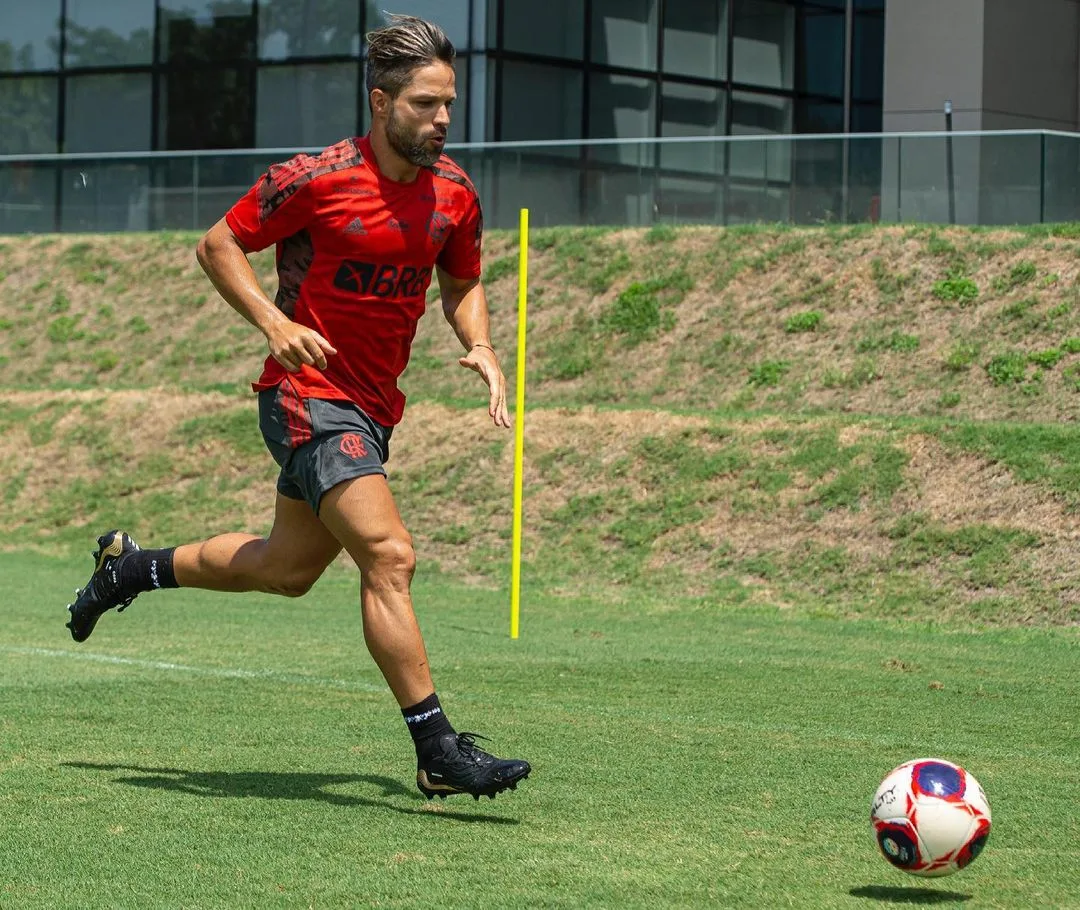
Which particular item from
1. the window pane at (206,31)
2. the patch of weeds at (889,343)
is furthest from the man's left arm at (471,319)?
the window pane at (206,31)

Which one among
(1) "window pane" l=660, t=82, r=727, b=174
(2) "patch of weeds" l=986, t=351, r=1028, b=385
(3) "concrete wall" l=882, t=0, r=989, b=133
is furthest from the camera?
(3) "concrete wall" l=882, t=0, r=989, b=133

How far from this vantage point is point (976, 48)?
1122 inches

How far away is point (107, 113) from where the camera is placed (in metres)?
29.4

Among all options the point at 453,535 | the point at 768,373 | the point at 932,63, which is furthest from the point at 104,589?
the point at 932,63

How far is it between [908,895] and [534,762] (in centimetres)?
216

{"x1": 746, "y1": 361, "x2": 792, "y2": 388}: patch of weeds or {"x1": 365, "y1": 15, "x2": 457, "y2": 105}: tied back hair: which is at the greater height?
{"x1": 365, "y1": 15, "x2": 457, "y2": 105}: tied back hair

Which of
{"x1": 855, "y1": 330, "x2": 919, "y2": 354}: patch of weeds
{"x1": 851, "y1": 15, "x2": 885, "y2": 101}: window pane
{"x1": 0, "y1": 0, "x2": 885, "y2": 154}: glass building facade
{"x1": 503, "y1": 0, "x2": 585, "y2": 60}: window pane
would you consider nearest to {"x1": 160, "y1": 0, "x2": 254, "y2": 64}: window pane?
{"x1": 0, "y1": 0, "x2": 885, "y2": 154}: glass building facade

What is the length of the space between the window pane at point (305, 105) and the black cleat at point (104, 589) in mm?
20405

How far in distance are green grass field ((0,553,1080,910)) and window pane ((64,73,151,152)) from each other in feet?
60.9

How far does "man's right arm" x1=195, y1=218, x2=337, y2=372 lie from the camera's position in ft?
19.1

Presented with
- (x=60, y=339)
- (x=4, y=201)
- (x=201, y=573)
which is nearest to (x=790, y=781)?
(x=201, y=573)

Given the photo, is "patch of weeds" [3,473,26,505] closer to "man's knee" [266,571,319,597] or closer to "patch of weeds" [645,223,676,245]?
"patch of weeds" [645,223,676,245]

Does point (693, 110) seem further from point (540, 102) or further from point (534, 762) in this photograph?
point (534, 762)

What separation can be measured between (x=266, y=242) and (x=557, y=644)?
5.29 metres
